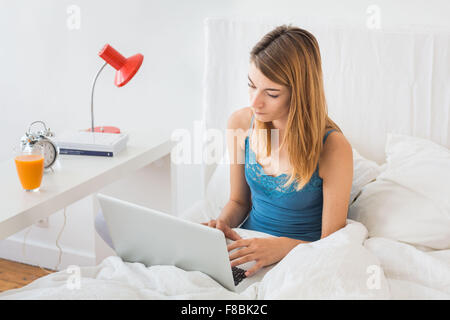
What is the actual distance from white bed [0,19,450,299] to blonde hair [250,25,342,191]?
0.21 metres

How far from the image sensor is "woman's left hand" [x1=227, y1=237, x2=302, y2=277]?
1.16 metres

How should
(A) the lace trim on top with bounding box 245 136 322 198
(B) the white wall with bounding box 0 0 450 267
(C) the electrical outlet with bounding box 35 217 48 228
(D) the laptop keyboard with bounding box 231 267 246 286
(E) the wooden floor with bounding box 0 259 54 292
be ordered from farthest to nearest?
(C) the electrical outlet with bounding box 35 217 48 228 → (E) the wooden floor with bounding box 0 259 54 292 → (B) the white wall with bounding box 0 0 450 267 → (A) the lace trim on top with bounding box 245 136 322 198 → (D) the laptop keyboard with bounding box 231 267 246 286

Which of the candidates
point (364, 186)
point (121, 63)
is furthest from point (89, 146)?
point (364, 186)

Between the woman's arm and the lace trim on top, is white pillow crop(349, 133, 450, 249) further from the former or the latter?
the woman's arm

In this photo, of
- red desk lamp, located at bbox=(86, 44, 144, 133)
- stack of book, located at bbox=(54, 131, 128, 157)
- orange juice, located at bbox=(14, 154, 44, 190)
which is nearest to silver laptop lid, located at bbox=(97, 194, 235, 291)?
orange juice, located at bbox=(14, 154, 44, 190)

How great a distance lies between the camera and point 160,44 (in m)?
1.92

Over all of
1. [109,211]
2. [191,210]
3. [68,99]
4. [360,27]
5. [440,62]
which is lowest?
[191,210]

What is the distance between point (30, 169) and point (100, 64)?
944 mm

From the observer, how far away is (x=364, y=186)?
4.68 feet

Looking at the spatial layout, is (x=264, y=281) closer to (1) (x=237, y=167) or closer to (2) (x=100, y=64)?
(1) (x=237, y=167)

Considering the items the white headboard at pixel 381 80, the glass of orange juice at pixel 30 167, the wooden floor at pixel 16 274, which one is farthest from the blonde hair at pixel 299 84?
the wooden floor at pixel 16 274
